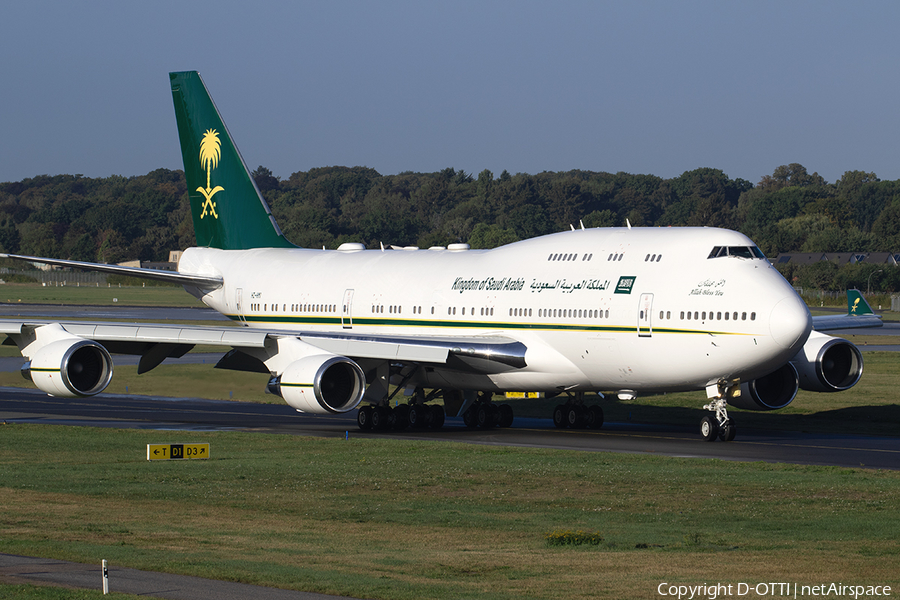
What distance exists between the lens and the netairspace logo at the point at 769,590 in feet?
42.7

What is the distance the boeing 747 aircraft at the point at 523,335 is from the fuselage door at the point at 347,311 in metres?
0.05

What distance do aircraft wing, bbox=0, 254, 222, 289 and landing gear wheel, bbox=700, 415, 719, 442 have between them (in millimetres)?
19017

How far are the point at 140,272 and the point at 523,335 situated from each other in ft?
45.1

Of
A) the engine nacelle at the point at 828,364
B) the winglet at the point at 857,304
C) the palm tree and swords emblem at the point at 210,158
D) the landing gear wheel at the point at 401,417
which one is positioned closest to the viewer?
the engine nacelle at the point at 828,364

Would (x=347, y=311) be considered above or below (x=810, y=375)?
above

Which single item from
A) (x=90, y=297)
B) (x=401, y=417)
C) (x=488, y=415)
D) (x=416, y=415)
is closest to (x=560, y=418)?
(x=488, y=415)

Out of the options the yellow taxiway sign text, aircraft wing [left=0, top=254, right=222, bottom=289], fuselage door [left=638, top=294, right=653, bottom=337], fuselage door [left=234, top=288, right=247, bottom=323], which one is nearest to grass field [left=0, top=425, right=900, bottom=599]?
the yellow taxiway sign text

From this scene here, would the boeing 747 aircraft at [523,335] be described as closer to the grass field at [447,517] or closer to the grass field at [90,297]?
the grass field at [447,517]

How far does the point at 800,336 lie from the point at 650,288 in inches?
164

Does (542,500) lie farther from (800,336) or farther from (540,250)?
(540,250)

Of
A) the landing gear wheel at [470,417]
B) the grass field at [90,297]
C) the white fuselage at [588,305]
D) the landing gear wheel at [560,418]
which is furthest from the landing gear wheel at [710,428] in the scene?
the grass field at [90,297]

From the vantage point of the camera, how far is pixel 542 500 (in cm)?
2091

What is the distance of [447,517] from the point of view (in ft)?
62.8

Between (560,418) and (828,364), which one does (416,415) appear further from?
(828,364)
